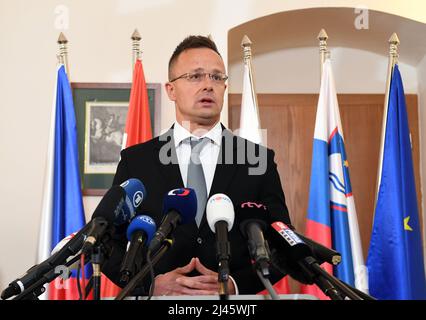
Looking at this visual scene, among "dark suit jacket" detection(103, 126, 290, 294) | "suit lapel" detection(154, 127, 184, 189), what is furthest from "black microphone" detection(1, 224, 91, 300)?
"suit lapel" detection(154, 127, 184, 189)

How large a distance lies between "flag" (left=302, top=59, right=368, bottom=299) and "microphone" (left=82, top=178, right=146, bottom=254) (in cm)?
216

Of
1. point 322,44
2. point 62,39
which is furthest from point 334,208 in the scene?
point 62,39

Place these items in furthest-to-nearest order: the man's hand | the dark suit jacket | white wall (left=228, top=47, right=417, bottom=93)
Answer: white wall (left=228, top=47, right=417, bottom=93) → the dark suit jacket → the man's hand

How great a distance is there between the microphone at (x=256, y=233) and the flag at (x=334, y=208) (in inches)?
81.4

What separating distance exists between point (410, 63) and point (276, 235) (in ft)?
12.0

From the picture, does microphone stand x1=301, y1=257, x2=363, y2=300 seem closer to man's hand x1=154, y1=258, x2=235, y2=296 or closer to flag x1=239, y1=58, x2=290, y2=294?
man's hand x1=154, y1=258, x2=235, y2=296

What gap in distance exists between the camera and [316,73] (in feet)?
14.3

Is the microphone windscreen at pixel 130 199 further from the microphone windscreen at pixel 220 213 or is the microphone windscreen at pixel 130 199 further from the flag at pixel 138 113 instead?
the flag at pixel 138 113

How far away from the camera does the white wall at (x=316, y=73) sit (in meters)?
4.34

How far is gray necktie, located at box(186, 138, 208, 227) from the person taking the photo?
80.3 inches

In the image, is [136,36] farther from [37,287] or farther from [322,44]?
[37,287]

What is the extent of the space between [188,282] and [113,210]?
0.62m

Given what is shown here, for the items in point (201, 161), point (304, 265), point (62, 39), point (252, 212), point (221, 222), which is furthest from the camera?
point (62, 39)
